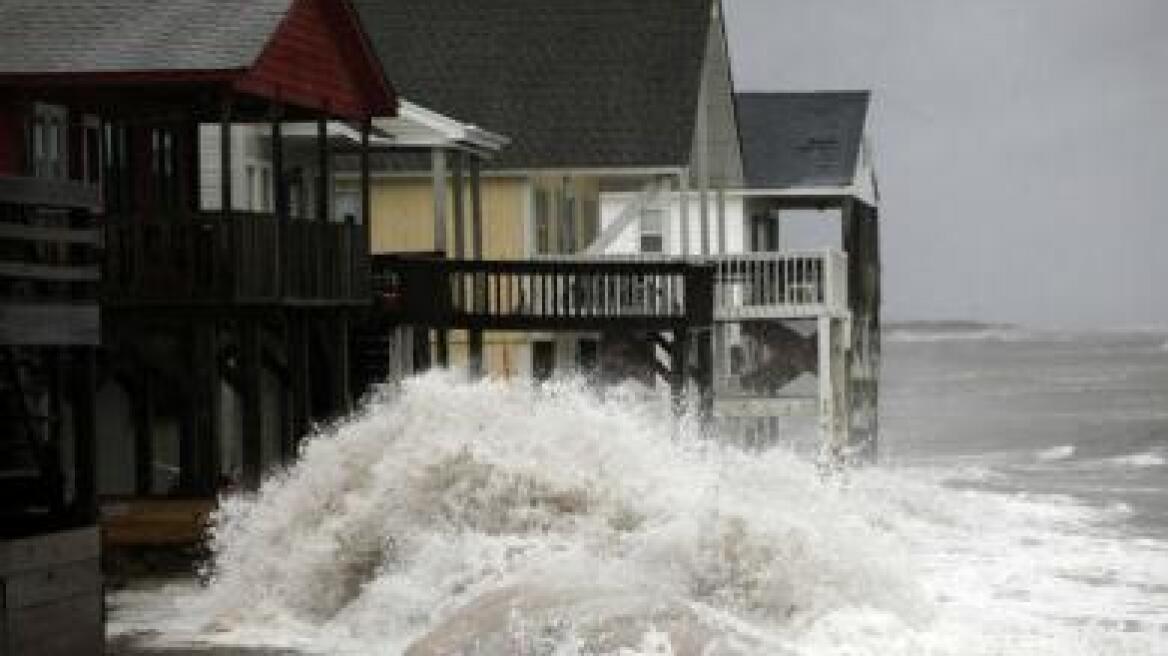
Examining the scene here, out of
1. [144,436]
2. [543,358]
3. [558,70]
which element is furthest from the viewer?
[558,70]

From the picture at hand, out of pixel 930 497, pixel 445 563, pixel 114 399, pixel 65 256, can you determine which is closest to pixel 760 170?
pixel 930 497

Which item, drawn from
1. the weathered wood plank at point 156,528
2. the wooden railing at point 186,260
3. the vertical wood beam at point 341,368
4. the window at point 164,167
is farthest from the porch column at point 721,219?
the weathered wood plank at point 156,528

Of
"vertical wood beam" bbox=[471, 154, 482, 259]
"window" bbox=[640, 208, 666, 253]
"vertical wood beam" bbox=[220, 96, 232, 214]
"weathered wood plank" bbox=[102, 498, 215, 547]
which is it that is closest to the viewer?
"weathered wood plank" bbox=[102, 498, 215, 547]

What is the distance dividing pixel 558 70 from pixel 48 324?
2814cm

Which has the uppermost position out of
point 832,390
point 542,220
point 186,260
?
point 542,220

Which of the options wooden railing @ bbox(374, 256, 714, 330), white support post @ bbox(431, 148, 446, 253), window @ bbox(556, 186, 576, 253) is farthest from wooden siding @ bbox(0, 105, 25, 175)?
window @ bbox(556, 186, 576, 253)

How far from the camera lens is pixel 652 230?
42.6 meters

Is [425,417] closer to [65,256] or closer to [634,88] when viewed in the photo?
[65,256]

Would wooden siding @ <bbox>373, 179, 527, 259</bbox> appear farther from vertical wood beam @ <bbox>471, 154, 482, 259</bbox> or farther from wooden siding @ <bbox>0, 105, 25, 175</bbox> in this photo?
wooden siding @ <bbox>0, 105, 25, 175</bbox>

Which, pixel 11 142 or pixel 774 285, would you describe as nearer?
pixel 11 142

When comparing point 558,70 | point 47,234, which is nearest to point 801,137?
point 558,70

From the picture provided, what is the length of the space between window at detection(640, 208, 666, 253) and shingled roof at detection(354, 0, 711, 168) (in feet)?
3.79

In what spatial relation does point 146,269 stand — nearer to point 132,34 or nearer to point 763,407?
point 132,34

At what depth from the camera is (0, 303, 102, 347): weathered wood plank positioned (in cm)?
1655
